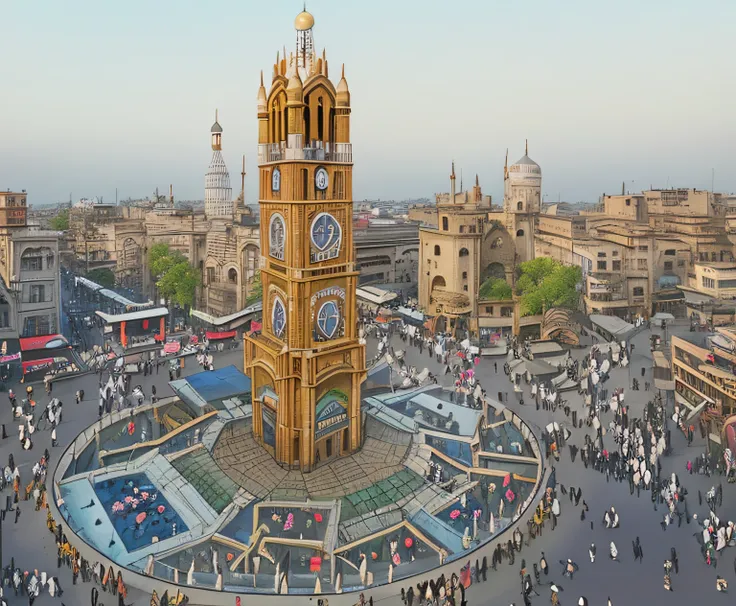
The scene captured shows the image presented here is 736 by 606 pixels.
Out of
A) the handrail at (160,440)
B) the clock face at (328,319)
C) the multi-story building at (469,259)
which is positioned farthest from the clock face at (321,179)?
the multi-story building at (469,259)

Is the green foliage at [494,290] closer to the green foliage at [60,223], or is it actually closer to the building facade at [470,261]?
the building facade at [470,261]

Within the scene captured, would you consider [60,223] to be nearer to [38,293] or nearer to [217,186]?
[217,186]

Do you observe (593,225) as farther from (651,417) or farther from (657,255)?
(651,417)

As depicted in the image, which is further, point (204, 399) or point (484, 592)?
point (204, 399)

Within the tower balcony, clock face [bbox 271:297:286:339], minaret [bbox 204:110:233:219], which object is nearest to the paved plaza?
clock face [bbox 271:297:286:339]

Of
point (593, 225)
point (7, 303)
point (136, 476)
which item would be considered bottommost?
point (136, 476)

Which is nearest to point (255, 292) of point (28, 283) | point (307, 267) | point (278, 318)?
point (28, 283)

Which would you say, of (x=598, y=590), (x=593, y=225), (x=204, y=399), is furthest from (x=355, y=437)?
(x=593, y=225)
